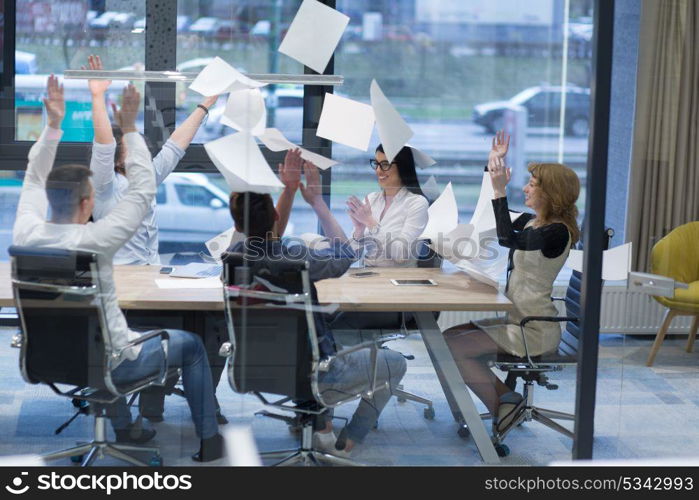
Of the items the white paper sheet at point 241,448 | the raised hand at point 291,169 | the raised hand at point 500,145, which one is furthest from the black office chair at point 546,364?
the raised hand at point 291,169

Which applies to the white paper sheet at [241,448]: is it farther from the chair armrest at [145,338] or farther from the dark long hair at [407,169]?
the dark long hair at [407,169]

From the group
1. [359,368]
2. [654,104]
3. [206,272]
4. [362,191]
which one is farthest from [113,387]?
[654,104]

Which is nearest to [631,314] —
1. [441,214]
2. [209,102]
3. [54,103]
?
[441,214]

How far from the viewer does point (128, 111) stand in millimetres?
3850

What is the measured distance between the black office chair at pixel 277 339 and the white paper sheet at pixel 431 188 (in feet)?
1.76

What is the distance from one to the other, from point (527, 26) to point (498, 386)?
1.39 metres

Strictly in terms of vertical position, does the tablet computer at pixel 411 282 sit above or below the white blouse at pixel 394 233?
below

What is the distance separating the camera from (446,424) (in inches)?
165

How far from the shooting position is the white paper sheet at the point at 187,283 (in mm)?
3891

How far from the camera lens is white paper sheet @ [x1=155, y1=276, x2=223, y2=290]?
3891mm

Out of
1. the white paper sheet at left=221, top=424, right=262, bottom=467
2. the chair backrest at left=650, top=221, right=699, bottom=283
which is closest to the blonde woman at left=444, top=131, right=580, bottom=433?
the chair backrest at left=650, top=221, right=699, bottom=283

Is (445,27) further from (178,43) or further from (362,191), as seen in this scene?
(178,43)

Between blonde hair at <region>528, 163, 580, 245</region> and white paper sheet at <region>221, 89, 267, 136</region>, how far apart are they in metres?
1.07

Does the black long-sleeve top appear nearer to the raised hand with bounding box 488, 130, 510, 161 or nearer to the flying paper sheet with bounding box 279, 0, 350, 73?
the raised hand with bounding box 488, 130, 510, 161
